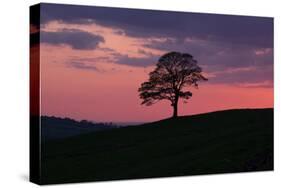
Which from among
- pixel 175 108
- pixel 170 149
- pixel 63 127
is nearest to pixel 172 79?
pixel 175 108

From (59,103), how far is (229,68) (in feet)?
13.0

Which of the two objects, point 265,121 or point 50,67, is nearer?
point 50,67

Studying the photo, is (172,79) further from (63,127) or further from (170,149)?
(63,127)

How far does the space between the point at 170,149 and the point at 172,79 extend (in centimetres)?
145

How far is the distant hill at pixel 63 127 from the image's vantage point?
14.9 meters

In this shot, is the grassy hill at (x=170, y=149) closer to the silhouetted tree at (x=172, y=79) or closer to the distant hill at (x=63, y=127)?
the distant hill at (x=63, y=127)

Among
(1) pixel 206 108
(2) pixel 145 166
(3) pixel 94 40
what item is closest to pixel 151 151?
(2) pixel 145 166

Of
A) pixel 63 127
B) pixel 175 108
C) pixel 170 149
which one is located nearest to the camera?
pixel 63 127

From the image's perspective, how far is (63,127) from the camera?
1509 cm

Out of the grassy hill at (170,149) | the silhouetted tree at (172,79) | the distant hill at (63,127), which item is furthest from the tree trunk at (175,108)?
the distant hill at (63,127)

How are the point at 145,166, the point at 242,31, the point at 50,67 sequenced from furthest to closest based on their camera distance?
the point at 242,31
the point at 145,166
the point at 50,67

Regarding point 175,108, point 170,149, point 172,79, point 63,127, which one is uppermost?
point 172,79

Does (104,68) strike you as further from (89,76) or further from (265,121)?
(265,121)

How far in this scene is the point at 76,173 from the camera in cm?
1525
